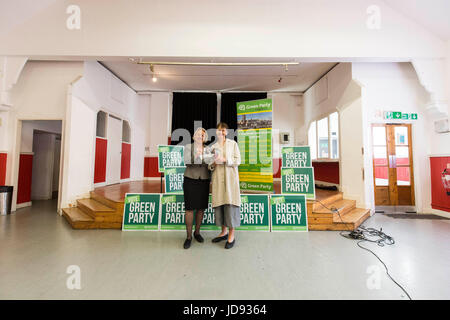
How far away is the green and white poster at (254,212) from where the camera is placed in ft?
10.1

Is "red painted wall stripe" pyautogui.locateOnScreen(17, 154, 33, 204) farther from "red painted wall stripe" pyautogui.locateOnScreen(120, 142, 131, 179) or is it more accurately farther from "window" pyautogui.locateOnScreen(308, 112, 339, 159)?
"window" pyautogui.locateOnScreen(308, 112, 339, 159)

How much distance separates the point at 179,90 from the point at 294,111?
4342 millimetres

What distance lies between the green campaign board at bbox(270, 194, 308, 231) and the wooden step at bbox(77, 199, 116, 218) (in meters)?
2.77

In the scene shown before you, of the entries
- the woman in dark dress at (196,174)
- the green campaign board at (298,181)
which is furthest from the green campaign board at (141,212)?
the green campaign board at (298,181)

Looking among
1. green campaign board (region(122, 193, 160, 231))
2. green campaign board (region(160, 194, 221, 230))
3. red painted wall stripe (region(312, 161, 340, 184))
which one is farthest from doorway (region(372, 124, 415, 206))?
green campaign board (region(122, 193, 160, 231))

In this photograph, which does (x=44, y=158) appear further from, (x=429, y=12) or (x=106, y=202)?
(x=429, y=12)

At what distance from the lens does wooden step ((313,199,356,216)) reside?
3295 millimetres

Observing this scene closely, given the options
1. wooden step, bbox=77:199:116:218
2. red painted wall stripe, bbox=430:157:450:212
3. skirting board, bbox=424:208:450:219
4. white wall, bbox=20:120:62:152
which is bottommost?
skirting board, bbox=424:208:450:219

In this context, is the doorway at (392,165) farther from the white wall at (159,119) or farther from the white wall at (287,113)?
the white wall at (159,119)

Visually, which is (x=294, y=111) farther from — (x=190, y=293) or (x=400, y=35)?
(x=190, y=293)

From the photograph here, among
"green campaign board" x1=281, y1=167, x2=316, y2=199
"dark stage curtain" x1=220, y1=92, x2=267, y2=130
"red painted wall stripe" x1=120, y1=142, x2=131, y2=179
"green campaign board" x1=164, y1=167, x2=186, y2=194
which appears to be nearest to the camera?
"green campaign board" x1=281, y1=167, x2=316, y2=199

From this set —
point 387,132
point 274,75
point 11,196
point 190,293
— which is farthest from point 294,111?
point 11,196

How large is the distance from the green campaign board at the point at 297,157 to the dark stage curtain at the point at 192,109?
3822mm

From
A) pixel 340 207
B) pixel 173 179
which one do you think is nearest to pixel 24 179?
pixel 173 179
